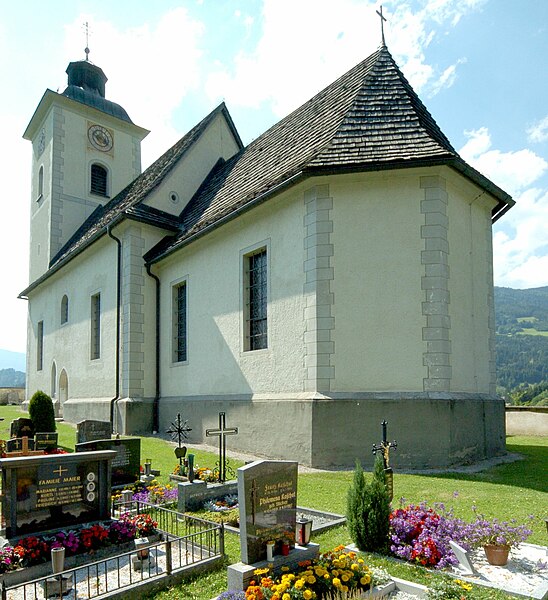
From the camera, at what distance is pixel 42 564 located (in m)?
6.07

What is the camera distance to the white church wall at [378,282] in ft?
40.1

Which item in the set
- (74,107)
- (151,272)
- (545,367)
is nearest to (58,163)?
(74,107)

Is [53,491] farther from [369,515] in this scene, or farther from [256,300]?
[256,300]

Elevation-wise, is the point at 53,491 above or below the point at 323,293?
below

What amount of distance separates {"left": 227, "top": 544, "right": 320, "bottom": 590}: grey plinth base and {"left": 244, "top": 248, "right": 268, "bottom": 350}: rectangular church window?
8784 mm

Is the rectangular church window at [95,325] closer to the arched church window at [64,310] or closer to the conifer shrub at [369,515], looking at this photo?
the arched church window at [64,310]

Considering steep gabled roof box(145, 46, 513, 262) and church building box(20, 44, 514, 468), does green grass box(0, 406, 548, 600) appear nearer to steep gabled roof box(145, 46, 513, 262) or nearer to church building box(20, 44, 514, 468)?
church building box(20, 44, 514, 468)

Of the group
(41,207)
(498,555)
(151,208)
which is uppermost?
(41,207)

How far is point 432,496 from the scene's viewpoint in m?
9.06

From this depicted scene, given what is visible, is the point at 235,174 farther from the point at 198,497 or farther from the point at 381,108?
the point at 198,497

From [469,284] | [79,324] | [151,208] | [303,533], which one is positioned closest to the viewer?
[303,533]

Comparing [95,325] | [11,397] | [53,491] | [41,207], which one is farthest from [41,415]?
[11,397]

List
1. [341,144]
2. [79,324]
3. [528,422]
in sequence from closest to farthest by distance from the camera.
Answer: [341,144] < [528,422] < [79,324]

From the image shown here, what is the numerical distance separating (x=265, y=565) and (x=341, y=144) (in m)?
10.5
